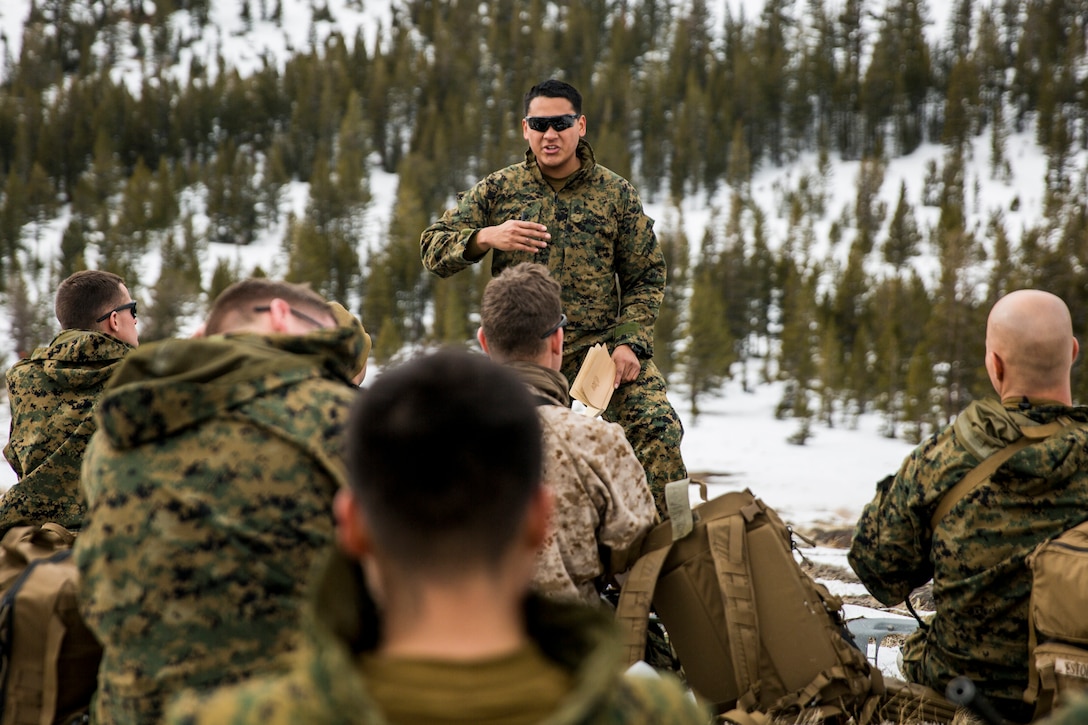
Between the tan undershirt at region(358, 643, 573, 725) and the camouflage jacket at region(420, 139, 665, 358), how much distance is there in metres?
3.74

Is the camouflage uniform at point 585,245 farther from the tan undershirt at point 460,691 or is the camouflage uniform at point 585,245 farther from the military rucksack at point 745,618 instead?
the tan undershirt at point 460,691

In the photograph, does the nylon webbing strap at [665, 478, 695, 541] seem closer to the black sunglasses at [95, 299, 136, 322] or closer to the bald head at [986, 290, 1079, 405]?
the bald head at [986, 290, 1079, 405]

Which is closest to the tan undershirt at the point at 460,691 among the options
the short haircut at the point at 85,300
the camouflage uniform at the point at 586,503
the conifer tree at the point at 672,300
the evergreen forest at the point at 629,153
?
the camouflage uniform at the point at 586,503

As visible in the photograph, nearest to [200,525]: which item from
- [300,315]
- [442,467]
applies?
[300,315]

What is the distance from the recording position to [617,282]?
4.97m

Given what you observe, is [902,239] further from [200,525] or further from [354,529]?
[354,529]

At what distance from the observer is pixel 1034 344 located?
2.99 metres

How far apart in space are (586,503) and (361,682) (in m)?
1.99

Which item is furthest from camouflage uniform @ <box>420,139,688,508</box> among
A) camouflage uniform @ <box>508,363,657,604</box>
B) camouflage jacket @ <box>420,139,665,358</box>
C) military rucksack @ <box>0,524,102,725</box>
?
military rucksack @ <box>0,524,102,725</box>

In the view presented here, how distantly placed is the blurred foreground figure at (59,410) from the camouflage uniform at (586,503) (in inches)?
86.7

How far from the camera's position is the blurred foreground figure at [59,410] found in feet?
13.1

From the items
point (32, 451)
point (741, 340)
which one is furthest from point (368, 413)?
point (741, 340)

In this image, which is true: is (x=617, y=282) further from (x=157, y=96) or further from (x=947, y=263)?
(x=157, y=96)

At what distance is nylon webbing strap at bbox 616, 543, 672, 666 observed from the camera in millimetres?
2971
